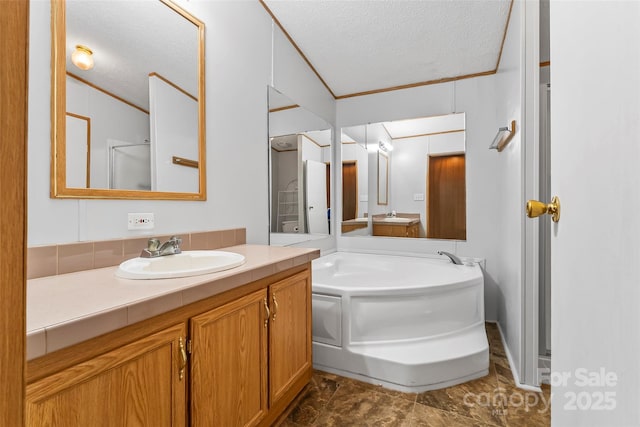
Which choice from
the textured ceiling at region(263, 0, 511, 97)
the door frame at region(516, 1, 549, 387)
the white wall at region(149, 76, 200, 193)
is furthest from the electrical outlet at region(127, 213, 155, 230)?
the door frame at region(516, 1, 549, 387)

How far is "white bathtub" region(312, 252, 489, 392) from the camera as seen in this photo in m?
1.81

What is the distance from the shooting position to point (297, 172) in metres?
2.74

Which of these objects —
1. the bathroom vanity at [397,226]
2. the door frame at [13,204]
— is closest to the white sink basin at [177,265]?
the door frame at [13,204]

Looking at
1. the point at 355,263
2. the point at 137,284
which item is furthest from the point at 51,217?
the point at 355,263

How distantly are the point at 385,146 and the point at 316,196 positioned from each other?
1.05m

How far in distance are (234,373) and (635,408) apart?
110 cm

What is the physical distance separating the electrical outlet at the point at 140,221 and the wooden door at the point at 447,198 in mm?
2711

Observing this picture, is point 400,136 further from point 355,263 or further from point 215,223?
point 215,223

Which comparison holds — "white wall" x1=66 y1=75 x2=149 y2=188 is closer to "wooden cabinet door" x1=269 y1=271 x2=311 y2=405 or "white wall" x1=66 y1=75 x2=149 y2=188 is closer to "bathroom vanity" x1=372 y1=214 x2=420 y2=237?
"wooden cabinet door" x1=269 y1=271 x2=311 y2=405

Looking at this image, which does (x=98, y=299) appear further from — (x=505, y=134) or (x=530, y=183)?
(x=505, y=134)

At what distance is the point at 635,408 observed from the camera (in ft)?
1.24

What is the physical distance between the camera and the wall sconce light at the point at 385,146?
3.45 m

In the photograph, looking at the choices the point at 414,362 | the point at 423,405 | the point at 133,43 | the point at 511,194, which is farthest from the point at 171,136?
the point at 511,194

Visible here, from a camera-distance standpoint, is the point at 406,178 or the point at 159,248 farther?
the point at 406,178
